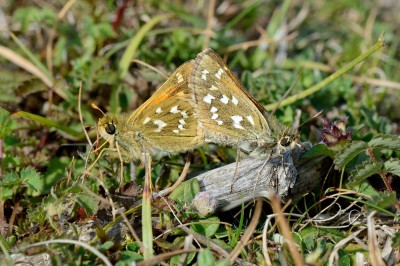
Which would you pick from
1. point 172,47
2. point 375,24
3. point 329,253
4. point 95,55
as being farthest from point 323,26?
point 329,253

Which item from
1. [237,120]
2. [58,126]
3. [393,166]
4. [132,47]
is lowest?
[393,166]

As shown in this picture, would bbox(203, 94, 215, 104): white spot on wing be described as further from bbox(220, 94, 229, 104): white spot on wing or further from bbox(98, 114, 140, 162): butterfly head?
bbox(98, 114, 140, 162): butterfly head

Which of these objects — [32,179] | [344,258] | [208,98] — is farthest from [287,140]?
[32,179]

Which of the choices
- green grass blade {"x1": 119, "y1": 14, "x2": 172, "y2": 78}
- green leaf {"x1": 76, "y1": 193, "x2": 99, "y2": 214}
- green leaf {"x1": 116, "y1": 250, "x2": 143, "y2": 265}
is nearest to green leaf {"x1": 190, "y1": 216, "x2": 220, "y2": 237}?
green leaf {"x1": 116, "y1": 250, "x2": 143, "y2": 265}

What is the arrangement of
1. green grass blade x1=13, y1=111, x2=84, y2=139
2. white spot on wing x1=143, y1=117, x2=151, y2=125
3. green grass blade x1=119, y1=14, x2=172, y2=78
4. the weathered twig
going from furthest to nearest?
green grass blade x1=119, y1=14, x2=172, y2=78
green grass blade x1=13, y1=111, x2=84, y2=139
white spot on wing x1=143, y1=117, x2=151, y2=125
the weathered twig

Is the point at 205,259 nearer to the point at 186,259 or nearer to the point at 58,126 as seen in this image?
the point at 186,259
